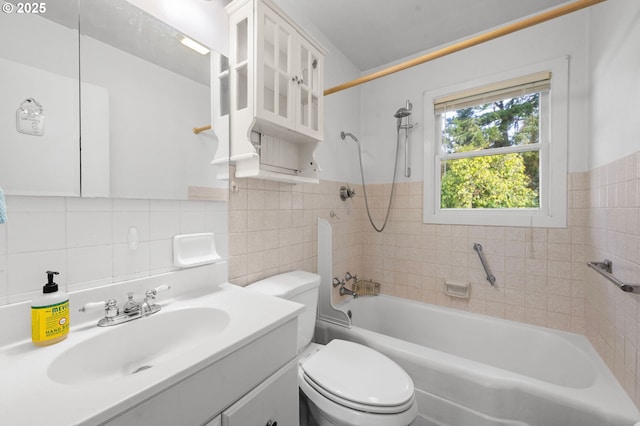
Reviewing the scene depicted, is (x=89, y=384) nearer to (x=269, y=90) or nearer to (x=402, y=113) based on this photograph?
(x=269, y=90)

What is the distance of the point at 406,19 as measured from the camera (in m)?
1.69

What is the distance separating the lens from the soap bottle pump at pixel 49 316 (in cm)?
66

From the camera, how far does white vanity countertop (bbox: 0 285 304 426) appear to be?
435mm

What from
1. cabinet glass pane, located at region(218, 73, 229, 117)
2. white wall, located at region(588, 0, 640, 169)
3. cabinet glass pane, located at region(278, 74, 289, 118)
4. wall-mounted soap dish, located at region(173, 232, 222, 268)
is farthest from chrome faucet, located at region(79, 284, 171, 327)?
white wall, located at region(588, 0, 640, 169)

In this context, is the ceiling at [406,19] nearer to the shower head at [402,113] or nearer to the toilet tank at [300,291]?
the shower head at [402,113]

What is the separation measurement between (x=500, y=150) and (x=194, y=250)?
6.81ft

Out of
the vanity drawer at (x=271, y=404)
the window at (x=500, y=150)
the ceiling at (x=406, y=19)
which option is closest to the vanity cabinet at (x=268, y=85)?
the ceiling at (x=406, y=19)

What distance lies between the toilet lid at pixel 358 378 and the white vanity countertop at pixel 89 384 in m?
0.42

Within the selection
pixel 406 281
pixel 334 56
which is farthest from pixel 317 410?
pixel 334 56

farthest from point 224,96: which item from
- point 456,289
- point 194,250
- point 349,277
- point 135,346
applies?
point 456,289

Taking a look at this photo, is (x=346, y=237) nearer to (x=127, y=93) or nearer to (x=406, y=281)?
(x=406, y=281)

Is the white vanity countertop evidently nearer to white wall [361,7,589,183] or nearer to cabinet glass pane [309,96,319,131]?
cabinet glass pane [309,96,319,131]

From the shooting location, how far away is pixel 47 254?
2.47 ft

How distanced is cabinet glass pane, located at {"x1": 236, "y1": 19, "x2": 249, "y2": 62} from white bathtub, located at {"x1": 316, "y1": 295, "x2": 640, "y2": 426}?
5.13ft
